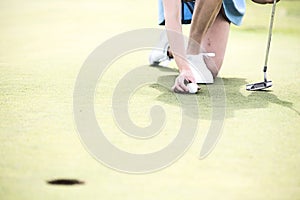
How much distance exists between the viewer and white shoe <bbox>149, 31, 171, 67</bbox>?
3.05 meters

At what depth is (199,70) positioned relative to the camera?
268cm

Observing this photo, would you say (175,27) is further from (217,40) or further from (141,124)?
(141,124)

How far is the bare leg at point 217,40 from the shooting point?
9.29ft

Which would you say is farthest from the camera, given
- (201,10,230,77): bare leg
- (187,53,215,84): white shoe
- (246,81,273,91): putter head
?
(201,10,230,77): bare leg

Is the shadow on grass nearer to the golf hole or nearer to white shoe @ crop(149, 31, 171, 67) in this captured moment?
white shoe @ crop(149, 31, 171, 67)

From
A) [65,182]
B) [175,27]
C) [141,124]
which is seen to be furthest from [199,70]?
[65,182]

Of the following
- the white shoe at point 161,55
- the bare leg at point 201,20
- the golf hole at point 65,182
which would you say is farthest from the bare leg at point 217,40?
the golf hole at point 65,182

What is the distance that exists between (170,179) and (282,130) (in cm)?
58

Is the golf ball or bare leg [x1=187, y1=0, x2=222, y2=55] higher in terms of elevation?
bare leg [x1=187, y1=0, x2=222, y2=55]

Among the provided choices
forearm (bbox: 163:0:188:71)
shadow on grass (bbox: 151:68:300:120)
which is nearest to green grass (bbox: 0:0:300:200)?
shadow on grass (bbox: 151:68:300:120)

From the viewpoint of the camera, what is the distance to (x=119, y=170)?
63.8 inches

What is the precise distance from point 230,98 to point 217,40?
1.77 ft

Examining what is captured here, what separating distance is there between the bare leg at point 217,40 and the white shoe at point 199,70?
11 cm

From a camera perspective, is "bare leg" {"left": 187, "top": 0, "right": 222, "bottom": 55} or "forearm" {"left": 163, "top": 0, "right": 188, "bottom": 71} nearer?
"forearm" {"left": 163, "top": 0, "right": 188, "bottom": 71}
